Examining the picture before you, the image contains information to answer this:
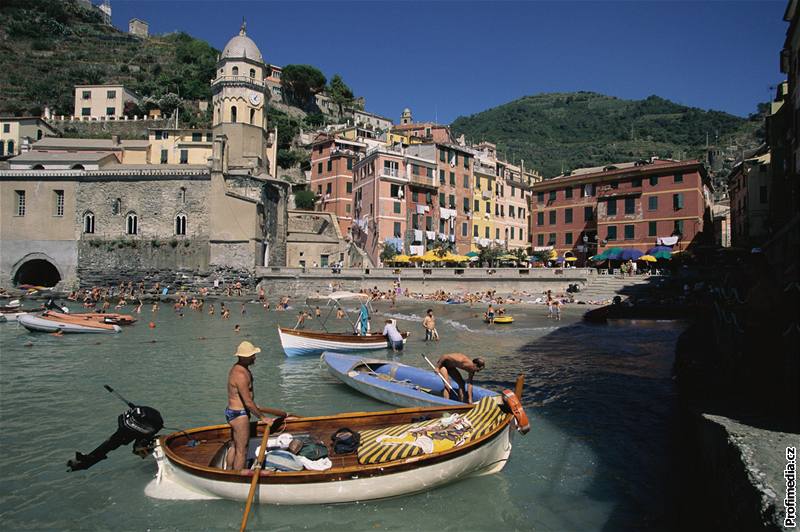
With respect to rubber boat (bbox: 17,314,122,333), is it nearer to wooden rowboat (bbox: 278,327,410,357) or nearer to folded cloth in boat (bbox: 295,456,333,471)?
wooden rowboat (bbox: 278,327,410,357)

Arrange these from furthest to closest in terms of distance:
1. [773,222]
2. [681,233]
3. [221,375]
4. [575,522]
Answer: [681,233] → [773,222] → [221,375] → [575,522]

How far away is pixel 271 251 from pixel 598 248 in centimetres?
3434

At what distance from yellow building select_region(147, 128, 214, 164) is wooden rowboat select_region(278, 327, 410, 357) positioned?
148ft

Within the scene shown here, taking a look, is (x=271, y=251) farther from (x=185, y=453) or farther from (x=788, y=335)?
(x=788, y=335)

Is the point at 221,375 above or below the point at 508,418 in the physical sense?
below

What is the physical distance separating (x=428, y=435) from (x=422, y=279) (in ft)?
121

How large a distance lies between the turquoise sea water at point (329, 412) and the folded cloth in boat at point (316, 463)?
24.6 inches

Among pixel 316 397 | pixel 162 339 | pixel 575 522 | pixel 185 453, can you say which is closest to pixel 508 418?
pixel 575 522

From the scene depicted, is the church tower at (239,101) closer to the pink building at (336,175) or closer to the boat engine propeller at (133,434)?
the pink building at (336,175)

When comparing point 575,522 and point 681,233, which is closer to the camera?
point 575,522

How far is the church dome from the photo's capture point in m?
53.6

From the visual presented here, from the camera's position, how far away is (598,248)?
1956 inches

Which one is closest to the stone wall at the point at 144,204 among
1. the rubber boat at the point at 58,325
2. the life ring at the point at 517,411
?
the rubber boat at the point at 58,325

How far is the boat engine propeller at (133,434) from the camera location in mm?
7781
